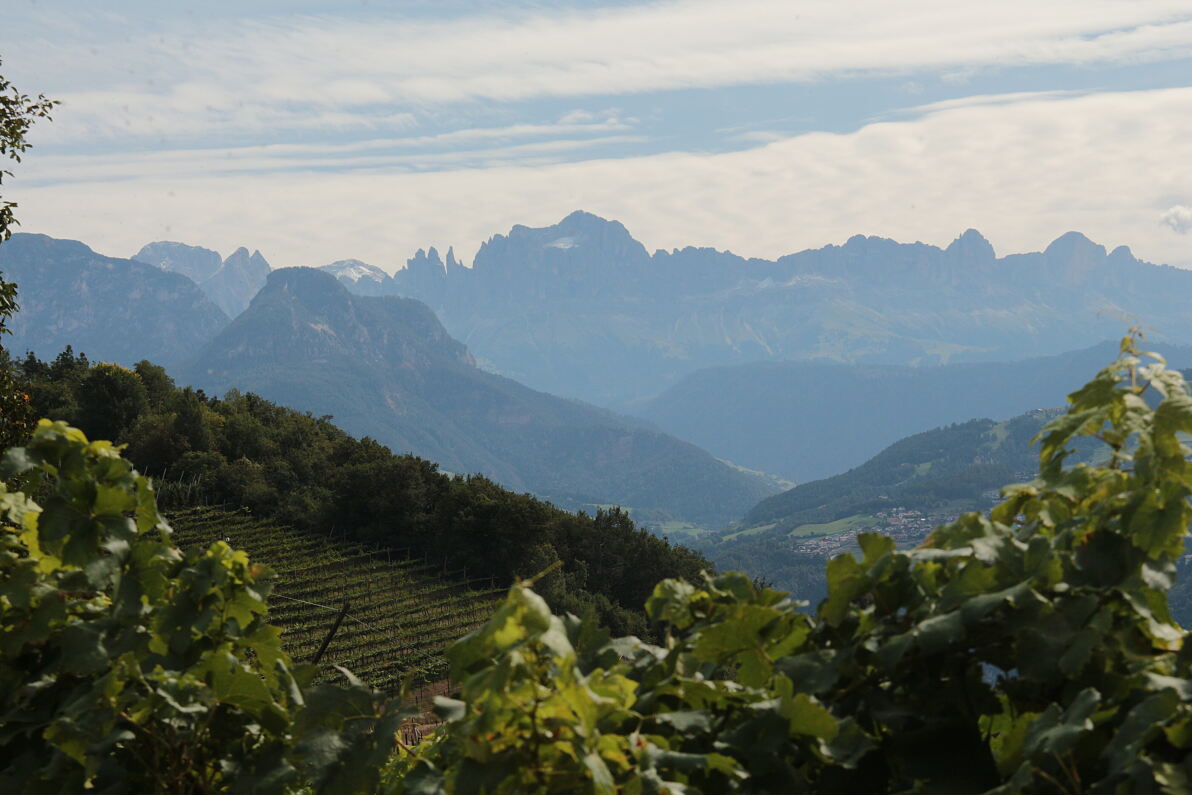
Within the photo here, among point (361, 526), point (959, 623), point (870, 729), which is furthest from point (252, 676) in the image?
point (361, 526)

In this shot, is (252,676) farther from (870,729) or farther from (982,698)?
(982,698)

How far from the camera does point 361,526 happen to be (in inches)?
2237

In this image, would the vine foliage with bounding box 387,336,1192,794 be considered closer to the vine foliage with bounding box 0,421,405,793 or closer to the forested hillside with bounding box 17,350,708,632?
the vine foliage with bounding box 0,421,405,793

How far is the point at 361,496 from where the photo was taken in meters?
57.4

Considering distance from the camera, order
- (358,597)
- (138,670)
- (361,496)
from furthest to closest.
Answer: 1. (361,496)
2. (358,597)
3. (138,670)

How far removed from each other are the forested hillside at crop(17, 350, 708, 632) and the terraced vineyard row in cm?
180

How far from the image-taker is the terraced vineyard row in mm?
38062

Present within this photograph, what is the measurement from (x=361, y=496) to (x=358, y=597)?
1246 centimetres

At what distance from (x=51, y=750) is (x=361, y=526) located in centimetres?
5620

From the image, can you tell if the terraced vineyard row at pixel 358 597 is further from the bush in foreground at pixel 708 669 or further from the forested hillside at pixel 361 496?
the bush in foreground at pixel 708 669

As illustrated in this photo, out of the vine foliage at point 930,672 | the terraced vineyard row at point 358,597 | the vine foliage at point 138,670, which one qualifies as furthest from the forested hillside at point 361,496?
the vine foliage at point 930,672

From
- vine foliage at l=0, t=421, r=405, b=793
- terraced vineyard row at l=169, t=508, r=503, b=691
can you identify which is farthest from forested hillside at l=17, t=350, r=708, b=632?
vine foliage at l=0, t=421, r=405, b=793

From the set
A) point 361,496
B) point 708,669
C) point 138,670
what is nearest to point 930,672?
point 708,669

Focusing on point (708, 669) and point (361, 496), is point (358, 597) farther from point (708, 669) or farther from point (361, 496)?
point (708, 669)
